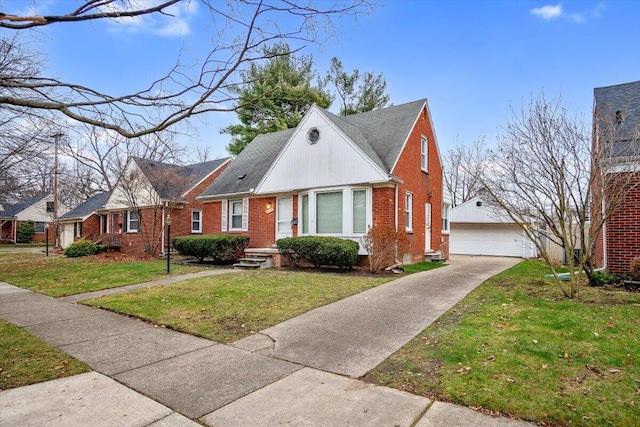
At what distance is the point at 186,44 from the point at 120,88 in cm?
157

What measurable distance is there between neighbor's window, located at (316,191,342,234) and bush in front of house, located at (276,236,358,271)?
1229 mm

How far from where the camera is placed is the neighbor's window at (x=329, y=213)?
1346cm

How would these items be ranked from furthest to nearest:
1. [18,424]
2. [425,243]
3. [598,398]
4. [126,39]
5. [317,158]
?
[425,243] < [317,158] < [126,39] < [598,398] < [18,424]

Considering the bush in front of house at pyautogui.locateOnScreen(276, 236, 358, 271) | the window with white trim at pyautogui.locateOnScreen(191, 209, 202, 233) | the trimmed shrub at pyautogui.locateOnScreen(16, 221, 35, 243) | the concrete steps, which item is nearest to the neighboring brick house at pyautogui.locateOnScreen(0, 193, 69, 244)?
the trimmed shrub at pyautogui.locateOnScreen(16, 221, 35, 243)

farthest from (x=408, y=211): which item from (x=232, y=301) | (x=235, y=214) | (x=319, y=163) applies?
(x=232, y=301)

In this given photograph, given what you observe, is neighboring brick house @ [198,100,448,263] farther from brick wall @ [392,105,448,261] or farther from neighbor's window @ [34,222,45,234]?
neighbor's window @ [34,222,45,234]

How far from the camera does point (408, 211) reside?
14242 millimetres

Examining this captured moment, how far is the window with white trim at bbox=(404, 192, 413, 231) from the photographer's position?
548 inches

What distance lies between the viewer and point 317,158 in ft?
45.4

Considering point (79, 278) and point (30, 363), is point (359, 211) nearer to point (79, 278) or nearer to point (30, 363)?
point (79, 278)

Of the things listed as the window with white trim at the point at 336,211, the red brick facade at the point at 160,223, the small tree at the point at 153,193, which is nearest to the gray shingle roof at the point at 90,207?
the red brick facade at the point at 160,223

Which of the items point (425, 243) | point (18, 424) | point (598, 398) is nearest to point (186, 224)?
point (425, 243)

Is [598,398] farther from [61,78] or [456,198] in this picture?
[456,198]

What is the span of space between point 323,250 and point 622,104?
33.9ft
